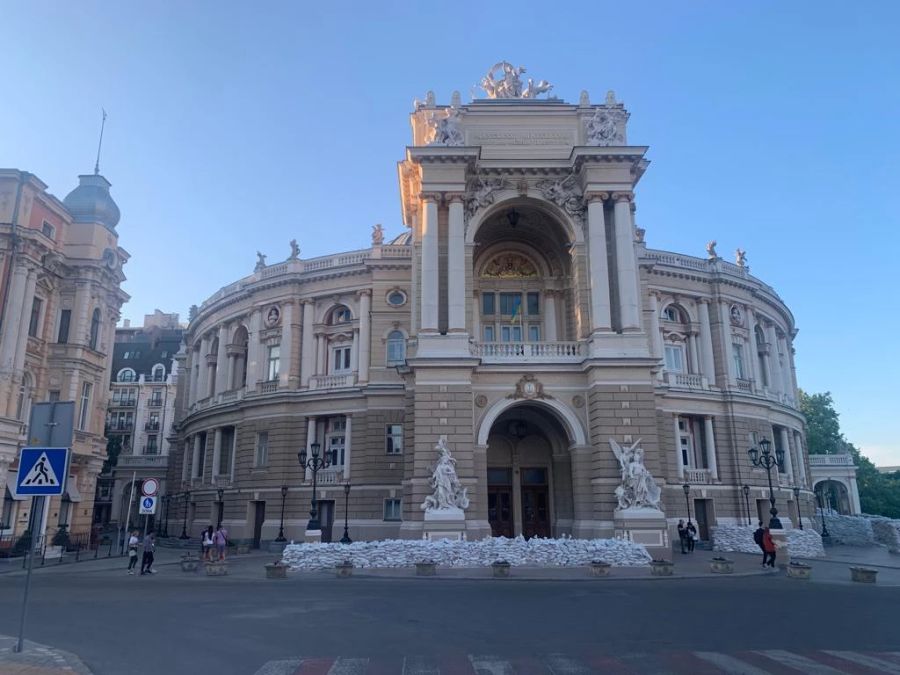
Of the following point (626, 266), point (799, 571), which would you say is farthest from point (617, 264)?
point (799, 571)

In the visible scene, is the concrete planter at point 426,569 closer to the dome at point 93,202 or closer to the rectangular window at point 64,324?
the rectangular window at point 64,324

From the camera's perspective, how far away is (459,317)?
29547 millimetres

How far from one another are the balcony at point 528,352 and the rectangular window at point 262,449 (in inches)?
711

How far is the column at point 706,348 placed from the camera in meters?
41.5

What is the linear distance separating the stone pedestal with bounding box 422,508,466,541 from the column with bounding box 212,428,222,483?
22564 mm

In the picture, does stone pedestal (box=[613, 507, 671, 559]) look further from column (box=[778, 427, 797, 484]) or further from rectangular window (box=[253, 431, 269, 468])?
rectangular window (box=[253, 431, 269, 468])

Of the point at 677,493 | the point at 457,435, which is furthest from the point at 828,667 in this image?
the point at 677,493

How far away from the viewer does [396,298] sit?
40750 millimetres

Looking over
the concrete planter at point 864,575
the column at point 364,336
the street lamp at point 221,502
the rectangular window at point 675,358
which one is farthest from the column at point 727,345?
the street lamp at point 221,502

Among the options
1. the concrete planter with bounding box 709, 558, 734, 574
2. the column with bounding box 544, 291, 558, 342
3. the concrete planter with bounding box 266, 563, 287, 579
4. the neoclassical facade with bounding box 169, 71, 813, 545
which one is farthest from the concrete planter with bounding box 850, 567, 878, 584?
the concrete planter with bounding box 266, 563, 287, 579

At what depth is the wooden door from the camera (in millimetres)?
32188

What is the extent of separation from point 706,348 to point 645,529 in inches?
763

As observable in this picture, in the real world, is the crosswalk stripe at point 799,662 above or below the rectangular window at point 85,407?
below

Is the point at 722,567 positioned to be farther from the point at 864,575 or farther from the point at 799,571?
the point at 864,575
